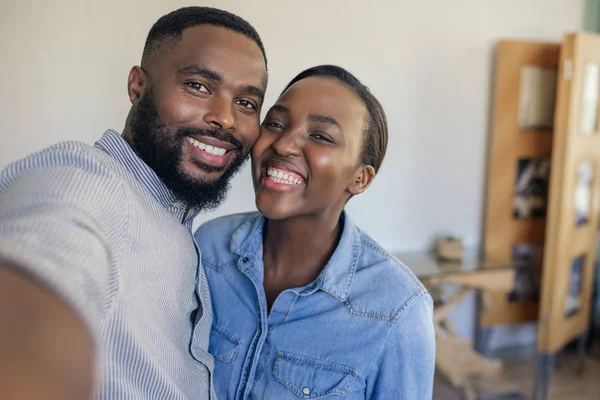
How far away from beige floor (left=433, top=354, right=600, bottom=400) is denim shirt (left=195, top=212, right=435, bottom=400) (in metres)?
2.04

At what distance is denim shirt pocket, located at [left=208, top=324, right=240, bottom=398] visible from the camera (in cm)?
121

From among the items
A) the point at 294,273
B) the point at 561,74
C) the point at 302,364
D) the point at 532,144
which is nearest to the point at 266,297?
the point at 294,273

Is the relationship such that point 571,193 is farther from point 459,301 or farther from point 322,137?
point 322,137

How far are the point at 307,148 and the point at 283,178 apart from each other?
0.29 feet

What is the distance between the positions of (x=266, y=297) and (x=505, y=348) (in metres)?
2.76

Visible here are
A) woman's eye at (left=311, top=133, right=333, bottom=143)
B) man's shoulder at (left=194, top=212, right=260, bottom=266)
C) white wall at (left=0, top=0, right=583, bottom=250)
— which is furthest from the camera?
white wall at (left=0, top=0, right=583, bottom=250)

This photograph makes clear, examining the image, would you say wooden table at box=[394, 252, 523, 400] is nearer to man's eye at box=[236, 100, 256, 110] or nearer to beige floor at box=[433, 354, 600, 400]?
beige floor at box=[433, 354, 600, 400]

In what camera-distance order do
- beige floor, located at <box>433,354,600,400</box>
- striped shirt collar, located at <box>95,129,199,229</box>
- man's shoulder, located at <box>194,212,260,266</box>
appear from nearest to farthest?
striped shirt collar, located at <box>95,129,199,229</box> < man's shoulder, located at <box>194,212,260,266</box> < beige floor, located at <box>433,354,600,400</box>

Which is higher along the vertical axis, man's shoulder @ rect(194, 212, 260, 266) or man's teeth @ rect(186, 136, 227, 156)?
man's teeth @ rect(186, 136, 227, 156)

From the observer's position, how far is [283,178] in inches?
46.9

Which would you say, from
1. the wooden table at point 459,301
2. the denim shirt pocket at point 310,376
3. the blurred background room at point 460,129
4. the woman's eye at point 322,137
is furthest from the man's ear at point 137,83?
the wooden table at point 459,301

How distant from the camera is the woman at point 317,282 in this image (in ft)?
3.62

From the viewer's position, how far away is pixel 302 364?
3.78ft

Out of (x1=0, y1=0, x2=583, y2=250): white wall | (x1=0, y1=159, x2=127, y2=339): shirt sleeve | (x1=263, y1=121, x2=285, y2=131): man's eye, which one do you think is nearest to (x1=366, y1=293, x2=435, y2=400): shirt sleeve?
(x1=263, y1=121, x2=285, y2=131): man's eye
